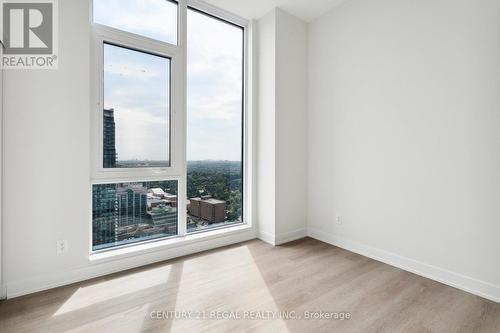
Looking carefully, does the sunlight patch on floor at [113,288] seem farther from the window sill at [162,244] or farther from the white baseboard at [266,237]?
the white baseboard at [266,237]

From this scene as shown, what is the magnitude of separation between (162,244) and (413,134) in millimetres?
2757

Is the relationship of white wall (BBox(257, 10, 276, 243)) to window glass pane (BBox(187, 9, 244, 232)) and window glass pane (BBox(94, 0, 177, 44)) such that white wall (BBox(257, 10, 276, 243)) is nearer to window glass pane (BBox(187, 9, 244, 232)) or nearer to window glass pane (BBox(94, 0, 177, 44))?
window glass pane (BBox(187, 9, 244, 232))

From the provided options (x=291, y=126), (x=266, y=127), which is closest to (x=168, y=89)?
(x=266, y=127)

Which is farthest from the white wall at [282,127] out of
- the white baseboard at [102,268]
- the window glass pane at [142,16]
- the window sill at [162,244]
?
the window glass pane at [142,16]

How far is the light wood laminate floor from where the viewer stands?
5.52ft

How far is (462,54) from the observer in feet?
7.02

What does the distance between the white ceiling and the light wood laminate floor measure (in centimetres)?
297

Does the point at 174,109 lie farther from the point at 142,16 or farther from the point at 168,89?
the point at 142,16

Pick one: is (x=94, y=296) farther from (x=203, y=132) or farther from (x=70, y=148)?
(x=203, y=132)

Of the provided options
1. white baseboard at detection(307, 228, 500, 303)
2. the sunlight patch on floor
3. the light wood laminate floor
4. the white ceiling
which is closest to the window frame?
the white ceiling

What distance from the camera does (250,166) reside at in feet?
11.3

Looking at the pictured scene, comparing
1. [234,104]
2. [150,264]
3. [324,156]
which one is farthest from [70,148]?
[324,156]

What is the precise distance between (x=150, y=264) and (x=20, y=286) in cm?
99

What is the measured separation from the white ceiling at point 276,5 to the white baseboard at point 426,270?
2846 mm
